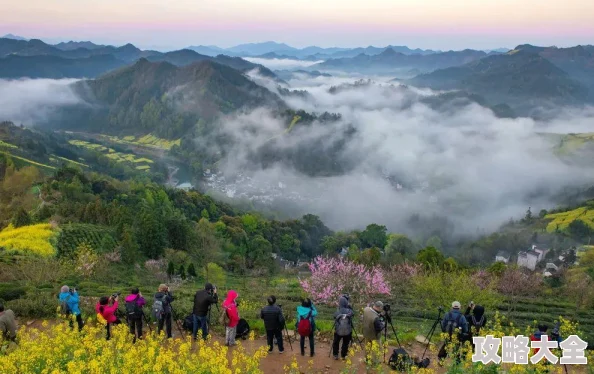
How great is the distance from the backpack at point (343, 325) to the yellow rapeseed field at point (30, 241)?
2598 centimetres

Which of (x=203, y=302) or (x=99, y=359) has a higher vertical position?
(x=99, y=359)

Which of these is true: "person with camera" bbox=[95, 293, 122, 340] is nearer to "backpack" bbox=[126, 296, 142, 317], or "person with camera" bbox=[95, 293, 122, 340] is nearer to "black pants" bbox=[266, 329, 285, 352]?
"backpack" bbox=[126, 296, 142, 317]

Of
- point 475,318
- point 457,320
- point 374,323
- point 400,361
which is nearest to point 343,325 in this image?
point 374,323

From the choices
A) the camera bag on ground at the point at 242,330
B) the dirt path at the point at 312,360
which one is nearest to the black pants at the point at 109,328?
the dirt path at the point at 312,360

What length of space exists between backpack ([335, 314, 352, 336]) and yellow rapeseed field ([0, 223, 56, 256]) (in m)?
26.0

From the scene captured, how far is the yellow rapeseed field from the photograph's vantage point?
1155 inches

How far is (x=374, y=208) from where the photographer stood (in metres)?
145

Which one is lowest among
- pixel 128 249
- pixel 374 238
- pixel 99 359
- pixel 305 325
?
pixel 374 238

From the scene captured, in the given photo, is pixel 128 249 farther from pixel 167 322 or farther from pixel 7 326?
pixel 7 326

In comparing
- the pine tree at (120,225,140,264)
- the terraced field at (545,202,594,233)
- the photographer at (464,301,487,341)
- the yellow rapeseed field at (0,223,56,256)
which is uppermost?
the photographer at (464,301,487,341)

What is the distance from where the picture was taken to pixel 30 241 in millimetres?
31188

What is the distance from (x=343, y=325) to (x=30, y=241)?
94.5 feet

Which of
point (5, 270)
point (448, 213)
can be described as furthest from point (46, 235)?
point (448, 213)

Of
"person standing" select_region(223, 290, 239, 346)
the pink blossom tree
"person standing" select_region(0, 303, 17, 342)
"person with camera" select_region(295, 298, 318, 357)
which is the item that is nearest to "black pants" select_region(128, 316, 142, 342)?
"person standing" select_region(223, 290, 239, 346)
